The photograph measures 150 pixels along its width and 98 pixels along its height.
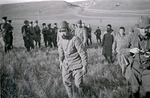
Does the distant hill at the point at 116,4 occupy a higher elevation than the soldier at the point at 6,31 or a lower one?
higher

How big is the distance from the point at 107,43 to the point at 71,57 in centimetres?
160

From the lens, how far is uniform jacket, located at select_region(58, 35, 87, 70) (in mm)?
2289

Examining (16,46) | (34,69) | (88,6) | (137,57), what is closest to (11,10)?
(16,46)

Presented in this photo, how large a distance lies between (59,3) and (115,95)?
6.67ft

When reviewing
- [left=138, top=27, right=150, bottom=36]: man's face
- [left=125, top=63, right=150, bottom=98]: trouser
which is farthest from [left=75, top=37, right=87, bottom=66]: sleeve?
[left=138, top=27, right=150, bottom=36]: man's face

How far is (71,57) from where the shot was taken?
7.90 ft

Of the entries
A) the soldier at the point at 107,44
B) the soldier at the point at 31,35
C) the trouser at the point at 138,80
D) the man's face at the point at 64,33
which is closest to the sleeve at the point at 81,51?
the man's face at the point at 64,33

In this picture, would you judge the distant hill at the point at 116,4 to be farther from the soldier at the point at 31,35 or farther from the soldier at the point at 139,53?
the soldier at the point at 31,35

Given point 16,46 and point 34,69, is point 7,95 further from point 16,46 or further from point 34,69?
point 16,46

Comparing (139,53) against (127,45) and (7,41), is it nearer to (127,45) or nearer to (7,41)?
(127,45)

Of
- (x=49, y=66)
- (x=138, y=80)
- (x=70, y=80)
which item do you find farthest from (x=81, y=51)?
(x=49, y=66)

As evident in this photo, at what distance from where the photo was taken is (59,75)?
3.06 metres

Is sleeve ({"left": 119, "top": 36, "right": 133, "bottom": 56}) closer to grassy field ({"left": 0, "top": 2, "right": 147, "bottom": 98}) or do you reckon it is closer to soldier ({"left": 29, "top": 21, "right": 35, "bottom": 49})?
grassy field ({"left": 0, "top": 2, "right": 147, "bottom": 98})

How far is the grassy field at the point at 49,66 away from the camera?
271 centimetres
